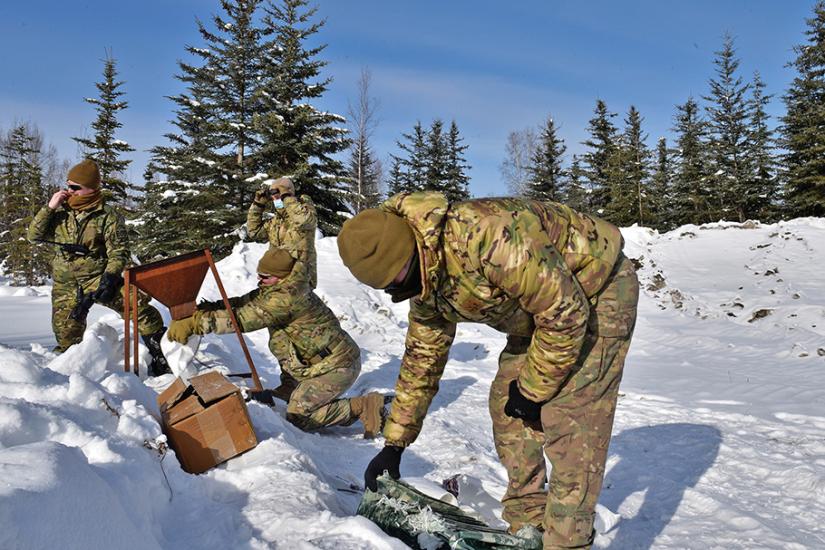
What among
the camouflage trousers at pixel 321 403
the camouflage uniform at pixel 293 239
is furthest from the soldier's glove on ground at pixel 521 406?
the camouflage uniform at pixel 293 239

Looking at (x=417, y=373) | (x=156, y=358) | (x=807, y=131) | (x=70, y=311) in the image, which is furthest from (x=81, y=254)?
(x=807, y=131)

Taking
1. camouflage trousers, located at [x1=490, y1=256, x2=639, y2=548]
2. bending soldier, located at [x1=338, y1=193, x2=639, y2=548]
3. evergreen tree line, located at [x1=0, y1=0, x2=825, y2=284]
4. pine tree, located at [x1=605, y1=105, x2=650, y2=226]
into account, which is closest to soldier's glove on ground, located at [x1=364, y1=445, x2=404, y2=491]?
bending soldier, located at [x1=338, y1=193, x2=639, y2=548]

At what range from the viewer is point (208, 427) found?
2.97 metres

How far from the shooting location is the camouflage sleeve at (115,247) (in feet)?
17.1

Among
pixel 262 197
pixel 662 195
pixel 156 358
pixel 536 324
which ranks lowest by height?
pixel 156 358

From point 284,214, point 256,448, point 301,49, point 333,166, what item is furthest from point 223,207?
point 256,448

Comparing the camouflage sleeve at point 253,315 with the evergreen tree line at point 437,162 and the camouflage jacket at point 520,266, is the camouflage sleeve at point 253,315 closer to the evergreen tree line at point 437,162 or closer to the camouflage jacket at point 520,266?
the camouflage jacket at point 520,266

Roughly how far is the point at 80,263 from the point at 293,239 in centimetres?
204

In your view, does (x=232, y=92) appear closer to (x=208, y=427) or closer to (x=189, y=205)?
(x=189, y=205)

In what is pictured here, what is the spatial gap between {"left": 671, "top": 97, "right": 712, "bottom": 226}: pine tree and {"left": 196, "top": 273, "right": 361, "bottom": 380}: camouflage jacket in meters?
24.2

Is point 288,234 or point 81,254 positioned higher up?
point 288,234

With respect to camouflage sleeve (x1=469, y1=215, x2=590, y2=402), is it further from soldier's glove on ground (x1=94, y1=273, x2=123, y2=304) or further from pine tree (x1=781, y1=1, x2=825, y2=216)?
pine tree (x1=781, y1=1, x2=825, y2=216)

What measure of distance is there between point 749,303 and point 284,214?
8750mm

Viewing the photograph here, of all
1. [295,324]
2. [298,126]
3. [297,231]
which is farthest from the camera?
[298,126]
